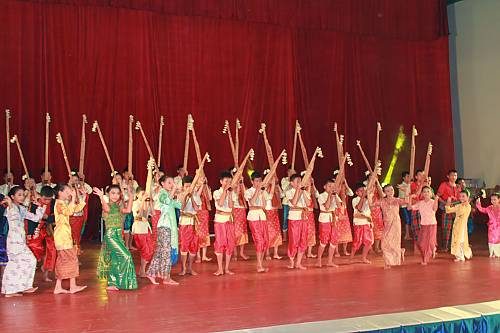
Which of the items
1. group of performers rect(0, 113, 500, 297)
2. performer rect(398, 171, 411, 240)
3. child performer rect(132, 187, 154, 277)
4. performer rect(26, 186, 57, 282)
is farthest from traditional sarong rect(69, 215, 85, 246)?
performer rect(398, 171, 411, 240)

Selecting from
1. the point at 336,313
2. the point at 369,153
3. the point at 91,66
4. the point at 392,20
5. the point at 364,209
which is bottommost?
the point at 336,313

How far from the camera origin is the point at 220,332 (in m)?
4.51

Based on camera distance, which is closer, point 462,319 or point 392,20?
point 462,319

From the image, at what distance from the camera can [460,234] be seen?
822 cm

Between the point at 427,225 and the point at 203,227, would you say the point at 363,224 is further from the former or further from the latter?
the point at 203,227

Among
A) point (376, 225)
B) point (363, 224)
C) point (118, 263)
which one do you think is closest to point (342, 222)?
point (363, 224)

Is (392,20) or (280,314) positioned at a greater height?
(392,20)

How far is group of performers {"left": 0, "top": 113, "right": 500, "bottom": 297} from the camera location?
20.6ft

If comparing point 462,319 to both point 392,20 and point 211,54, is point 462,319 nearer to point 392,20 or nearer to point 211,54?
point 211,54

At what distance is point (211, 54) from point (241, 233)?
383cm

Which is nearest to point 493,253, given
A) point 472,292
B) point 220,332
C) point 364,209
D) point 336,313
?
point 364,209

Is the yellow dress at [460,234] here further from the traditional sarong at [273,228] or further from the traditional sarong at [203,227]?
the traditional sarong at [203,227]

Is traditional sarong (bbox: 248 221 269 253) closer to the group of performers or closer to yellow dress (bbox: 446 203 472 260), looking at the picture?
the group of performers

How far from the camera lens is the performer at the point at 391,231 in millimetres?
7602
